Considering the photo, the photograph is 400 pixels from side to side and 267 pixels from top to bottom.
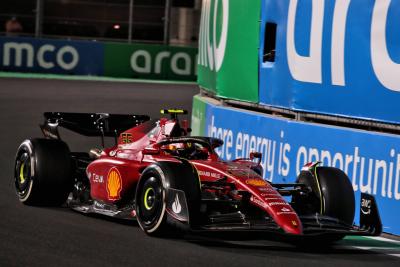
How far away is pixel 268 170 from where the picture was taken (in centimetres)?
1195

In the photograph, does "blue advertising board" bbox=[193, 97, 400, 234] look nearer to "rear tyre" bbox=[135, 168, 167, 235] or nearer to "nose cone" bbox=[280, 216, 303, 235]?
"nose cone" bbox=[280, 216, 303, 235]

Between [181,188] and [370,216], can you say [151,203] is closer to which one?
[181,188]

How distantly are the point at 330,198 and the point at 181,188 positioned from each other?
1.35m

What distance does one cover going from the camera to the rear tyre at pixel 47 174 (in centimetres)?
1041

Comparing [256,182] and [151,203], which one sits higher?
[256,182]

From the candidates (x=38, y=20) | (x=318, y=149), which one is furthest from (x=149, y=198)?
(x=38, y=20)

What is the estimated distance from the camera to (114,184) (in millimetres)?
9906

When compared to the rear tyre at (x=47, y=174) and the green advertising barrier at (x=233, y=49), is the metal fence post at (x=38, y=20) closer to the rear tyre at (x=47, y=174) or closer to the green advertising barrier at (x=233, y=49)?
the green advertising barrier at (x=233, y=49)

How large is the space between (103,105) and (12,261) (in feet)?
56.0

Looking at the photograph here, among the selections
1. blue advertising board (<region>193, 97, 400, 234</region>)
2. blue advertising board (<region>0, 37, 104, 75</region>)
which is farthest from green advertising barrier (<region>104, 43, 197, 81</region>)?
blue advertising board (<region>193, 97, 400, 234</region>)

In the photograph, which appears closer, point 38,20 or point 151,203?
point 151,203

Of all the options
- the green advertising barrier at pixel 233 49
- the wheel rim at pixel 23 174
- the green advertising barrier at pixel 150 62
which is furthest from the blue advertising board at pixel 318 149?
the green advertising barrier at pixel 150 62

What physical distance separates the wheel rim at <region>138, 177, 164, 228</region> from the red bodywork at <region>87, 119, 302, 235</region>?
336 millimetres

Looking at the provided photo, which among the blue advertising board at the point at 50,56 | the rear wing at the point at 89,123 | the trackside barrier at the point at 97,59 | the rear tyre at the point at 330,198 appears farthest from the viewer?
the trackside barrier at the point at 97,59
